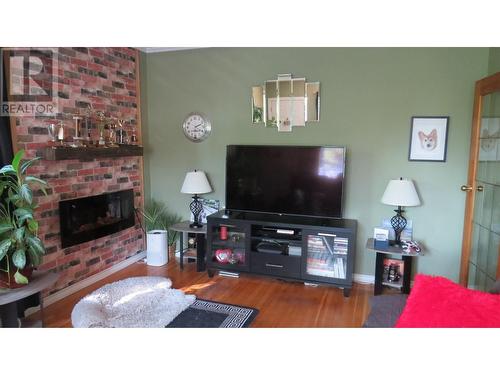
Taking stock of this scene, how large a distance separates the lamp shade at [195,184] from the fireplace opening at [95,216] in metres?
0.70

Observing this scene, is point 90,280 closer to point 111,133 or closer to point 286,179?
point 111,133

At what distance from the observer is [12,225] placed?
2.10 meters

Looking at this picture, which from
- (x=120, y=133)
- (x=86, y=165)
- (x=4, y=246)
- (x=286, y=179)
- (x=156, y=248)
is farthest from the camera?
(x=156, y=248)

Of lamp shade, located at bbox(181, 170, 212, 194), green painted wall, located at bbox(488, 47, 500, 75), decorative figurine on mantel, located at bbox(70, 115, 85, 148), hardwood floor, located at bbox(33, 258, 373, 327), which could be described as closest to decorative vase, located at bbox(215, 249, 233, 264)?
hardwood floor, located at bbox(33, 258, 373, 327)

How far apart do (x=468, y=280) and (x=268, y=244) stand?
1770 mm

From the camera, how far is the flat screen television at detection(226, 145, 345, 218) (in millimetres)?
3025

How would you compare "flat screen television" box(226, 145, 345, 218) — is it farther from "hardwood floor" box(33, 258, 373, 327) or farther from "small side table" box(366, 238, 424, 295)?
"hardwood floor" box(33, 258, 373, 327)

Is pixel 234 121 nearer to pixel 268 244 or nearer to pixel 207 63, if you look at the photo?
pixel 207 63

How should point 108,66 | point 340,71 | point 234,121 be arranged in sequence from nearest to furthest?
point 340,71 → point 108,66 → point 234,121

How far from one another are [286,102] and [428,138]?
135cm

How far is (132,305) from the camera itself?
2.65 meters

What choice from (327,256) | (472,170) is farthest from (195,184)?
(472,170)

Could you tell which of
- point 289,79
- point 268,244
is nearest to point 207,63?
point 289,79

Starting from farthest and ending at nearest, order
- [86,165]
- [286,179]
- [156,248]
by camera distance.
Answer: [156,248] → [286,179] → [86,165]
